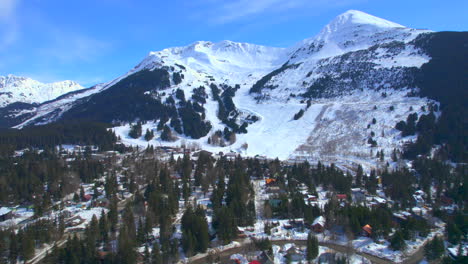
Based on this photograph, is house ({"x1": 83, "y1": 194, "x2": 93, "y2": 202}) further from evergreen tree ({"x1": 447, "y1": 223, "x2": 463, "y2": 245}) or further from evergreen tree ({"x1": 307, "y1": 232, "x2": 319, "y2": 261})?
evergreen tree ({"x1": 447, "y1": 223, "x2": 463, "y2": 245})

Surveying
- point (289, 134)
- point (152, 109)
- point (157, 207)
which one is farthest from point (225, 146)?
point (157, 207)

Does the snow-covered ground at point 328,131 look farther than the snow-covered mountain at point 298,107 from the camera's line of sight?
No

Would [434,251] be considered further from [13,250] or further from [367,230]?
[13,250]

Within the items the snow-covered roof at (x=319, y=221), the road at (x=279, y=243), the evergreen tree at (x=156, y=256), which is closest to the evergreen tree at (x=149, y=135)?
the road at (x=279, y=243)

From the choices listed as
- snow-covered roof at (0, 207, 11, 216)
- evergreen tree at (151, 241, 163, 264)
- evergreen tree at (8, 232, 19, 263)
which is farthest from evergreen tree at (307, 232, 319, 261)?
snow-covered roof at (0, 207, 11, 216)

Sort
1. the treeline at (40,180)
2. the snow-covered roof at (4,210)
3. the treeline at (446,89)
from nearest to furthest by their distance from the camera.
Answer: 1. the snow-covered roof at (4,210)
2. the treeline at (40,180)
3. the treeline at (446,89)

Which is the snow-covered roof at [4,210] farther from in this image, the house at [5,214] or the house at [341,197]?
the house at [341,197]

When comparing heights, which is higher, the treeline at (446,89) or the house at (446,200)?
the treeline at (446,89)

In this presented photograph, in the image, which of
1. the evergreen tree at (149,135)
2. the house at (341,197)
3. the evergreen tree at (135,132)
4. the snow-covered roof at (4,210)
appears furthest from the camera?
the evergreen tree at (135,132)

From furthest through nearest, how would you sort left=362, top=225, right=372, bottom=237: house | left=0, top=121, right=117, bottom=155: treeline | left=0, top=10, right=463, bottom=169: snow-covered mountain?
left=0, top=10, right=463, bottom=169: snow-covered mountain, left=0, top=121, right=117, bottom=155: treeline, left=362, top=225, right=372, bottom=237: house

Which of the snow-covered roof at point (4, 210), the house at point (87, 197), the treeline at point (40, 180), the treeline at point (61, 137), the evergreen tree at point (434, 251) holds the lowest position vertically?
the evergreen tree at point (434, 251)
